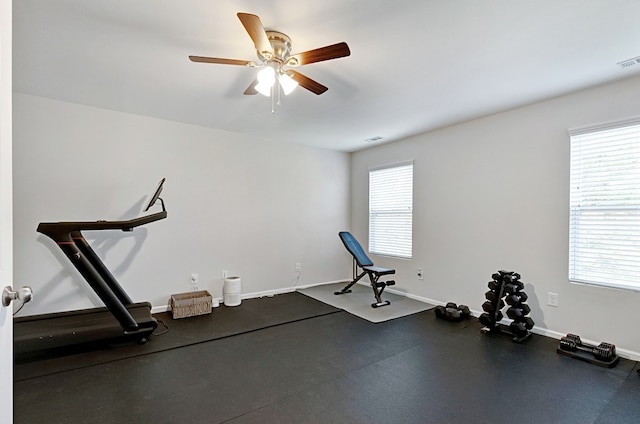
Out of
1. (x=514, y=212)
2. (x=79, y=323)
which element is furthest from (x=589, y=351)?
(x=79, y=323)

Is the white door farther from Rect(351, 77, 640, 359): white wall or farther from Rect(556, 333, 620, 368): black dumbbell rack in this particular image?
Rect(351, 77, 640, 359): white wall

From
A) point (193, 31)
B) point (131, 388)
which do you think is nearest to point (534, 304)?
point (131, 388)

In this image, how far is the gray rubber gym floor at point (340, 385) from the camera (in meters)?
1.95

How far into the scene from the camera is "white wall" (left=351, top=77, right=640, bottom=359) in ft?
9.48

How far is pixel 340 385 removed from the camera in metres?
2.29

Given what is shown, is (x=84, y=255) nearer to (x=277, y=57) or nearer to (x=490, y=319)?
(x=277, y=57)

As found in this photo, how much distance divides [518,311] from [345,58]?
9.61 ft

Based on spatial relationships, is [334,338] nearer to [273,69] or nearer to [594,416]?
[594,416]

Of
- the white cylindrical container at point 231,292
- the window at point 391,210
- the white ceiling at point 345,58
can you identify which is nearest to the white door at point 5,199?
the white ceiling at point 345,58

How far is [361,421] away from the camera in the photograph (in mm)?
1900

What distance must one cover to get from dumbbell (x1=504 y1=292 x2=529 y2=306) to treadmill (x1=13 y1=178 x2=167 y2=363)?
3.57 metres

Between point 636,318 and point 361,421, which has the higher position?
point 636,318

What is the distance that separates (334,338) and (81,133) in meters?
3.57

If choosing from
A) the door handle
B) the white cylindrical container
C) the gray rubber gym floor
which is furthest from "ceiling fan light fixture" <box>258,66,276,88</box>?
the white cylindrical container
